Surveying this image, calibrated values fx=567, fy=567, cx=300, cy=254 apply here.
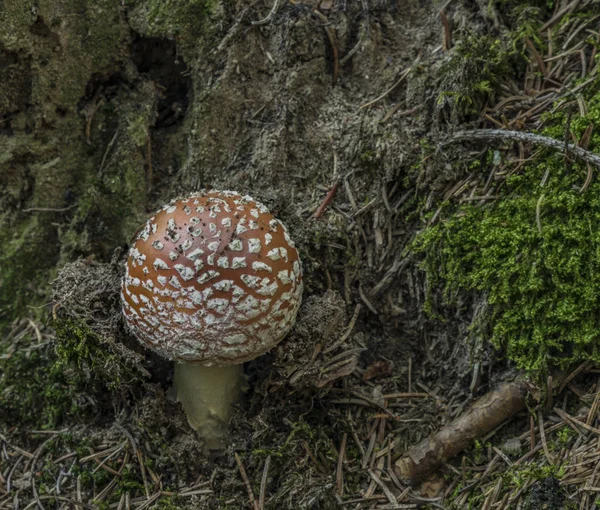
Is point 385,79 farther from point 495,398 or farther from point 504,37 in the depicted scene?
point 495,398

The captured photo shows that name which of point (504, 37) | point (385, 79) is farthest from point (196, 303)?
point (504, 37)

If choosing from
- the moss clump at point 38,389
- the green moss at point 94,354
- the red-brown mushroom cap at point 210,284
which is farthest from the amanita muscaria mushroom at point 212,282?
the moss clump at point 38,389

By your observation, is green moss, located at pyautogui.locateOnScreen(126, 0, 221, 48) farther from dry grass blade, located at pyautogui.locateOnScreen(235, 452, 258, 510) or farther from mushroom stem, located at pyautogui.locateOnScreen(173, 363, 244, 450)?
dry grass blade, located at pyautogui.locateOnScreen(235, 452, 258, 510)

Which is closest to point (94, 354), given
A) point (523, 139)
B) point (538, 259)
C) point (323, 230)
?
point (323, 230)

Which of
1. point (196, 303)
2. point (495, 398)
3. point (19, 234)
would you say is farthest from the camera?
point (19, 234)

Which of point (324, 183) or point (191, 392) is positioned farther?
point (324, 183)

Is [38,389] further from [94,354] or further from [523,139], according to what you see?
[523,139]

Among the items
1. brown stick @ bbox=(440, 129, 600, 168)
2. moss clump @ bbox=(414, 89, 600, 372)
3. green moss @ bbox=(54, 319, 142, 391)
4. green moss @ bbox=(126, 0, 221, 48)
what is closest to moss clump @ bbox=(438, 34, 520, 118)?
brown stick @ bbox=(440, 129, 600, 168)

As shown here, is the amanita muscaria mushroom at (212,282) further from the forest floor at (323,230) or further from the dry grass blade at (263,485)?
the dry grass blade at (263,485)
